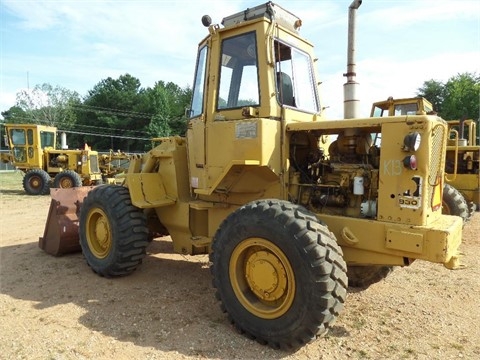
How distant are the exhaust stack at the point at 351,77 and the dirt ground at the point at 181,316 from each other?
2.11m

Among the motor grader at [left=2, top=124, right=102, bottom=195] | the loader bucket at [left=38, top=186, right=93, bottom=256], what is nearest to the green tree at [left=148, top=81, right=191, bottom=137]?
the motor grader at [left=2, top=124, right=102, bottom=195]

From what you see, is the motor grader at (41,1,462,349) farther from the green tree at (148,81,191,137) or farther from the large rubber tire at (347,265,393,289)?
the green tree at (148,81,191,137)

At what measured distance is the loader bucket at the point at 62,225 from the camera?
6004 millimetres

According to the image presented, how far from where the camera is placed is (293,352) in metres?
3.29

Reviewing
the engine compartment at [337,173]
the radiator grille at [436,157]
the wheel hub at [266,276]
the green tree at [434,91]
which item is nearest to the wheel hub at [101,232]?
the wheel hub at [266,276]

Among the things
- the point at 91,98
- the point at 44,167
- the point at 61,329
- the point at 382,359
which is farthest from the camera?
the point at 91,98

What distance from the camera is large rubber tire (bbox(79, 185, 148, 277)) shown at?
16.2ft

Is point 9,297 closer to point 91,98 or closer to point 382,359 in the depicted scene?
point 382,359

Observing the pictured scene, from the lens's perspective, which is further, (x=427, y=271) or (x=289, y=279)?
(x=427, y=271)

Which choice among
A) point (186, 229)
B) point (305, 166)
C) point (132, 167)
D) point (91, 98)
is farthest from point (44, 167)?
point (91, 98)

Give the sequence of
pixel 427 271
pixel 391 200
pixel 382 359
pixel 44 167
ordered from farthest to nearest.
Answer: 1. pixel 44 167
2. pixel 427 271
3. pixel 391 200
4. pixel 382 359

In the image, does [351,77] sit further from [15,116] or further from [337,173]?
[15,116]

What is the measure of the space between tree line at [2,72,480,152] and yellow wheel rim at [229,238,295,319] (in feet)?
134

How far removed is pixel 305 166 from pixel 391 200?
3.96ft
